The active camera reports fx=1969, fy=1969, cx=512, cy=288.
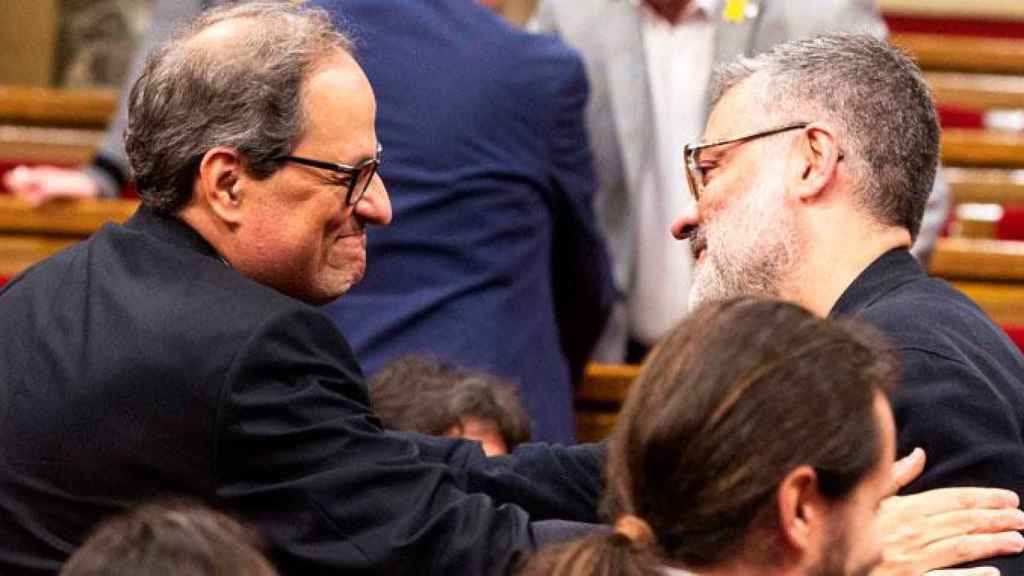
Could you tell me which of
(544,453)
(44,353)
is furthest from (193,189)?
(544,453)

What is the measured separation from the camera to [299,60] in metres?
2.27

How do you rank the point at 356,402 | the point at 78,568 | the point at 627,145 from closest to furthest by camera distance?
the point at 78,568, the point at 356,402, the point at 627,145

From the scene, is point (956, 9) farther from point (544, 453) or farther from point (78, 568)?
point (78, 568)

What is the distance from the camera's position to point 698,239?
265 cm

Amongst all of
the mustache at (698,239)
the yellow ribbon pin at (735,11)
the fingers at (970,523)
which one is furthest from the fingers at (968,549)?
the yellow ribbon pin at (735,11)

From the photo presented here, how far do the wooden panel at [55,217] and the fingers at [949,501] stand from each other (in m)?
2.39

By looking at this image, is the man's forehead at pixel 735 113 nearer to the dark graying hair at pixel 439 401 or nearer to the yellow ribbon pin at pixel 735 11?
the dark graying hair at pixel 439 401

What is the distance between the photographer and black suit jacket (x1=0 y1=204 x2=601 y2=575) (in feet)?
6.82

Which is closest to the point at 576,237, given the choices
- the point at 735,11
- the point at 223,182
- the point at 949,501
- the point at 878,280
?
the point at 735,11

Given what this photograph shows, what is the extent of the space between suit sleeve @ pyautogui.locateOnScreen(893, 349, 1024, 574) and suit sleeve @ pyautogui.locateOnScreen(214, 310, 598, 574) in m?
0.46

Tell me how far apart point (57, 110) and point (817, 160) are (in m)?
3.52

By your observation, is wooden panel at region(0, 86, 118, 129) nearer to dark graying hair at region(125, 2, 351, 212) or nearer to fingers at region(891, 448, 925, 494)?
dark graying hair at region(125, 2, 351, 212)

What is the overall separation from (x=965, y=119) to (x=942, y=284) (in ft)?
12.2

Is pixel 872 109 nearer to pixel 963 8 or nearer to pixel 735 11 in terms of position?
pixel 735 11
